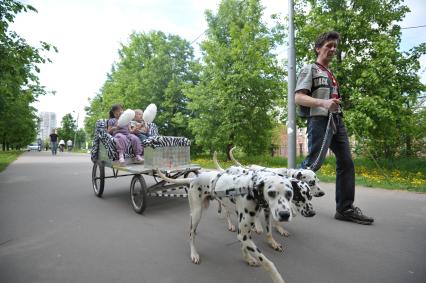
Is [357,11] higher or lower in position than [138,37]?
lower

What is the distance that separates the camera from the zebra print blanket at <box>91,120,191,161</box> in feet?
16.8

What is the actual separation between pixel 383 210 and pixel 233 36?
12.4m

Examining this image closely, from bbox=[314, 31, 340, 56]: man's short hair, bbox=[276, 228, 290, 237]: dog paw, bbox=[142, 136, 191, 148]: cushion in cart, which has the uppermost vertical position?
bbox=[314, 31, 340, 56]: man's short hair

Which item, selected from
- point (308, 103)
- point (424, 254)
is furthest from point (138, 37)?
point (424, 254)

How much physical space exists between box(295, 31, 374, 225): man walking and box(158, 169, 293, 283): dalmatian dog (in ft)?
5.10

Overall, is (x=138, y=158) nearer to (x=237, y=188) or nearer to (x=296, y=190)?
(x=237, y=188)

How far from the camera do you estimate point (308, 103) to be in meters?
3.86

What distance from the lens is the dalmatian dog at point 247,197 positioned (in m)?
2.25

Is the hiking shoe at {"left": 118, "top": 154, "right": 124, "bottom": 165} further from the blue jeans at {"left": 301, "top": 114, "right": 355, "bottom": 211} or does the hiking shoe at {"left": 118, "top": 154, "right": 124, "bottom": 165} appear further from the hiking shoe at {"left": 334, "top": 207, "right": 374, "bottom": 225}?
the hiking shoe at {"left": 334, "top": 207, "right": 374, "bottom": 225}

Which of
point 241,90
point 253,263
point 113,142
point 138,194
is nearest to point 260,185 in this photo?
point 253,263

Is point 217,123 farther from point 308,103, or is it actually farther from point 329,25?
point 308,103

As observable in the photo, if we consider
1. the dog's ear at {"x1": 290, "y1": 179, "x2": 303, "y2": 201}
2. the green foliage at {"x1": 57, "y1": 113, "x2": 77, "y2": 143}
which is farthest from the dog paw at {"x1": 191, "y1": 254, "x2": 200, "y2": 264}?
the green foliage at {"x1": 57, "y1": 113, "x2": 77, "y2": 143}

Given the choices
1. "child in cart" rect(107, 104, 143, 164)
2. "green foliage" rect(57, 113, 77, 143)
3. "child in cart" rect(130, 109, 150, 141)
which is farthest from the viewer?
"green foliage" rect(57, 113, 77, 143)

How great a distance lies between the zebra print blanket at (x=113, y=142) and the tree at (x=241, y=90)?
8173 millimetres
